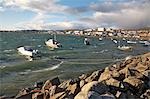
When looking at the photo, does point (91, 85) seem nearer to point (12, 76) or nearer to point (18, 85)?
point (18, 85)

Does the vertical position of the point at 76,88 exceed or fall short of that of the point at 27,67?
it exceeds it

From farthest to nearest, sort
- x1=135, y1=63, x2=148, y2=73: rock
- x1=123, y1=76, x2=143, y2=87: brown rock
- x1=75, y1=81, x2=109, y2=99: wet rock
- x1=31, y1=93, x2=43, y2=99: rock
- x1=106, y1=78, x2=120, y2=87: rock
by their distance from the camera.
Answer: x1=135, y1=63, x2=148, y2=73: rock
x1=123, y1=76, x2=143, y2=87: brown rock
x1=106, y1=78, x2=120, y2=87: rock
x1=31, y1=93, x2=43, y2=99: rock
x1=75, y1=81, x2=109, y2=99: wet rock

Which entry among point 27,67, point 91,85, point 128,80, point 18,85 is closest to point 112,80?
point 128,80

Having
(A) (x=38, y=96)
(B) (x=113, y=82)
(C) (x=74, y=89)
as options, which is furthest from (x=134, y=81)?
(A) (x=38, y=96)

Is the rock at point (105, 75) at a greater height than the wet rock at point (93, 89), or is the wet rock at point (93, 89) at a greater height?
the wet rock at point (93, 89)

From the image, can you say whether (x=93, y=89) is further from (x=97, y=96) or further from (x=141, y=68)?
(x=141, y=68)

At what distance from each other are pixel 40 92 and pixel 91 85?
4147 millimetres

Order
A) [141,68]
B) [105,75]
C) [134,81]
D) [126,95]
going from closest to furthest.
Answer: [126,95], [134,81], [105,75], [141,68]

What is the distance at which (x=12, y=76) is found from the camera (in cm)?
4097

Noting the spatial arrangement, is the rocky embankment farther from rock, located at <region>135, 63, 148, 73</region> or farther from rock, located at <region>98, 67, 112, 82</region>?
rock, located at <region>135, 63, 148, 73</region>

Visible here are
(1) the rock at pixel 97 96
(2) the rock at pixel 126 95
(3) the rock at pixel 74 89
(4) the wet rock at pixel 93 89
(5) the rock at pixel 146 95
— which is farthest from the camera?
(3) the rock at pixel 74 89

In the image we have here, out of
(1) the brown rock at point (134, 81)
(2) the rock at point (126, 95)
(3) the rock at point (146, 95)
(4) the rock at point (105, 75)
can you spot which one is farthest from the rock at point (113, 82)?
(4) the rock at point (105, 75)

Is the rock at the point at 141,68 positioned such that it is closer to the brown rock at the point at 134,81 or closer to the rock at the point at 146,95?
the brown rock at the point at 134,81

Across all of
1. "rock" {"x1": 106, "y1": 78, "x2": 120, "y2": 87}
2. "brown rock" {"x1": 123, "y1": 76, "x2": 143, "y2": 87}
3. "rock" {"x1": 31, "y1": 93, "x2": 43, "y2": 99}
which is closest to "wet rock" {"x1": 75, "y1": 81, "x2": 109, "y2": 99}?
"rock" {"x1": 106, "y1": 78, "x2": 120, "y2": 87}
